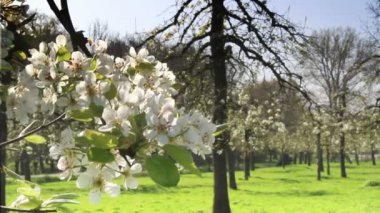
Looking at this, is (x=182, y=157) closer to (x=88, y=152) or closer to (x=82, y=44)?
(x=88, y=152)

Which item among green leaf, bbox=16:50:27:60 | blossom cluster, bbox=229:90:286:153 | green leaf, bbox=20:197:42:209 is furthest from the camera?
blossom cluster, bbox=229:90:286:153

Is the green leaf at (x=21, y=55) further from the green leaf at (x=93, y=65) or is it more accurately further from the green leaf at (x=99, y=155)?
the green leaf at (x=99, y=155)

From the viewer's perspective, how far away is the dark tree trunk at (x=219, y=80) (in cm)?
1312

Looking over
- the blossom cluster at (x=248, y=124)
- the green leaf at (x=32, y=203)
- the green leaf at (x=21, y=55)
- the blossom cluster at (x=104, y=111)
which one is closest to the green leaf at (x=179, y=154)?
the blossom cluster at (x=104, y=111)

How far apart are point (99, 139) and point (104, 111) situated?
89mm

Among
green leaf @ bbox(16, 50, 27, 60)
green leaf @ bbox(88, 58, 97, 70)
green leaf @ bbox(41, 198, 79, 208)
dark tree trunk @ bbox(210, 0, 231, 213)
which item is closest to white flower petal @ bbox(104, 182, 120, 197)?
green leaf @ bbox(41, 198, 79, 208)

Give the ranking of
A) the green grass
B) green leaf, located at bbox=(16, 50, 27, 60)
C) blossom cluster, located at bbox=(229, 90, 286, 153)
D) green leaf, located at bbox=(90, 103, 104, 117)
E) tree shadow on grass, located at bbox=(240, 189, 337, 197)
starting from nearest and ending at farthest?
green leaf, located at bbox=(90, 103, 104, 117) → green leaf, located at bbox=(16, 50, 27, 60) → blossom cluster, located at bbox=(229, 90, 286, 153) → the green grass → tree shadow on grass, located at bbox=(240, 189, 337, 197)

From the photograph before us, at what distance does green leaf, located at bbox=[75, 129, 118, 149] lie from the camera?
36.2 inches

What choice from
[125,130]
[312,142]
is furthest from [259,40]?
[312,142]

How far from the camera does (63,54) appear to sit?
123cm

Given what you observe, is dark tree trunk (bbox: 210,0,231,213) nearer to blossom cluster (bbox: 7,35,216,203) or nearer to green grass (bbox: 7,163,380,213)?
green grass (bbox: 7,163,380,213)

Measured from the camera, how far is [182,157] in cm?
97

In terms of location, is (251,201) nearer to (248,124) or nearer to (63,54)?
(248,124)

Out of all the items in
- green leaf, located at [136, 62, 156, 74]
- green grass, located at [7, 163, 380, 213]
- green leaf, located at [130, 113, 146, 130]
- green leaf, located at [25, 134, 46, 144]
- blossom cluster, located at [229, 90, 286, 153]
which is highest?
blossom cluster, located at [229, 90, 286, 153]
